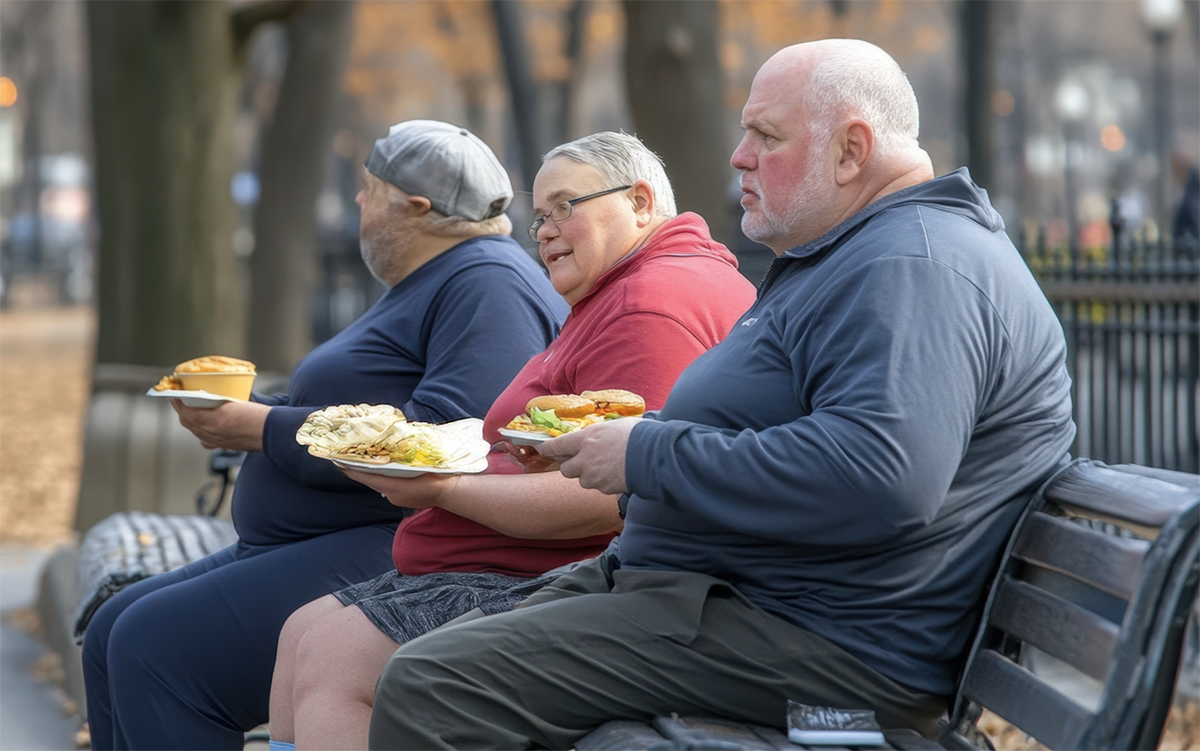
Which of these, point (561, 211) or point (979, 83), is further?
point (979, 83)

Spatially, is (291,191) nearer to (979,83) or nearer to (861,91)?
(979,83)

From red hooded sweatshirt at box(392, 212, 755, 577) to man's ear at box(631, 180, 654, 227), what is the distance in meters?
0.07

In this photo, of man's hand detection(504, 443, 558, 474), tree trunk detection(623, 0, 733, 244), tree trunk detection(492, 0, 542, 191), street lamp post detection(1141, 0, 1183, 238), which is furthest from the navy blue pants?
street lamp post detection(1141, 0, 1183, 238)

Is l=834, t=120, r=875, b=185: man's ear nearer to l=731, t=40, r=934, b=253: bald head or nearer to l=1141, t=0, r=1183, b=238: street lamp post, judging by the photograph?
l=731, t=40, r=934, b=253: bald head

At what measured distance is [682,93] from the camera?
9.02m

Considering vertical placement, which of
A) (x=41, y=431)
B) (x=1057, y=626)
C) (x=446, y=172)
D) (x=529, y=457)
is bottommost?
(x=41, y=431)

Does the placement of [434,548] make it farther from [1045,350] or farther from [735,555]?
[1045,350]

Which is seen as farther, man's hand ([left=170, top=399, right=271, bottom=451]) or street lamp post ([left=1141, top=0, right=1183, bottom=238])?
street lamp post ([left=1141, top=0, right=1183, bottom=238])

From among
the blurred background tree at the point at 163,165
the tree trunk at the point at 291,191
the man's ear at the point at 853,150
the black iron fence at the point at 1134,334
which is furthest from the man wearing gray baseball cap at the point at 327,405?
the tree trunk at the point at 291,191

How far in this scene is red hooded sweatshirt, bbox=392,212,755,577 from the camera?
2.92m

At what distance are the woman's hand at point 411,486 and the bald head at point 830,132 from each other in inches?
33.0

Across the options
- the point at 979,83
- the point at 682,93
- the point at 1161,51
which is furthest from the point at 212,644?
the point at 1161,51

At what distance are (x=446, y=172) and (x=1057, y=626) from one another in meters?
1.99

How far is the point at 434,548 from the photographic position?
3139 mm
